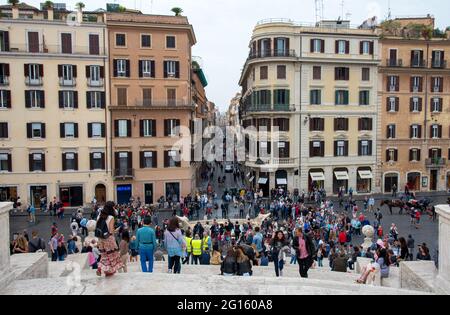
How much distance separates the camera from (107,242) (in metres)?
8.04

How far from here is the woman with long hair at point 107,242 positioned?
791 centimetres

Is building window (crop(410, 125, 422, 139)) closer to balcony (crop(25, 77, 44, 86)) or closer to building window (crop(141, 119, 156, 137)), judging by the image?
building window (crop(141, 119, 156, 137))

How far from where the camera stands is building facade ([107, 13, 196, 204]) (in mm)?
38031

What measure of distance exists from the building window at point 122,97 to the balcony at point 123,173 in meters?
5.59

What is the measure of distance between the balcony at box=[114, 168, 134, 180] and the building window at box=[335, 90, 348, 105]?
2061cm

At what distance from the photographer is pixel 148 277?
7.94 meters

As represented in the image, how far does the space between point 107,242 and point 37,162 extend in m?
31.9

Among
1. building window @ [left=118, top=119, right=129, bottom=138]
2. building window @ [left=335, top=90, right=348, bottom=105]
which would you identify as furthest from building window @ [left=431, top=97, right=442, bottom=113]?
building window @ [left=118, top=119, right=129, bottom=138]

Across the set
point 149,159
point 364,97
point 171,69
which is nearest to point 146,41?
point 171,69

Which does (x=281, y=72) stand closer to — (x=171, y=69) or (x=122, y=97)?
(x=171, y=69)

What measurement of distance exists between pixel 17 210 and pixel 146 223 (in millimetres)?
30968

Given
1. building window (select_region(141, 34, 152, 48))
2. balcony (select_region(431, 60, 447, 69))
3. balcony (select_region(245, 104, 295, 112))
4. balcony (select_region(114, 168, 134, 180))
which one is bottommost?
balcony (select_region(114, 168, 134, 180))
